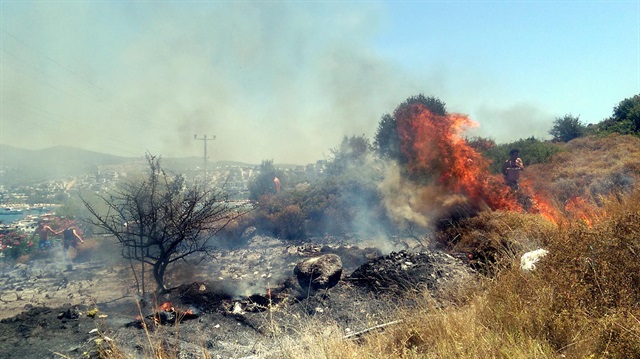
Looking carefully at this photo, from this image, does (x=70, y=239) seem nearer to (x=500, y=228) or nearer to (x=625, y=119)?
(x=500, y=228)

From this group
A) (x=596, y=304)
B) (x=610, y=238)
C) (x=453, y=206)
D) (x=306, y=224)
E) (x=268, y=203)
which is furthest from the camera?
(x=268, y=203)

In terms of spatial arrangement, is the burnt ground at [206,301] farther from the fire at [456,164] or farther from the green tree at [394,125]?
the green tree at [394,125]

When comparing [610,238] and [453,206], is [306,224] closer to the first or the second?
[453,206]

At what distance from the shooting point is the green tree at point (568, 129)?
2988cm

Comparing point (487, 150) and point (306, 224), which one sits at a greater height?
point (487, 150)

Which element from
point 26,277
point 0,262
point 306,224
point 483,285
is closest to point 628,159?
point 306,224

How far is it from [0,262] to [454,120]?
18493 millimetres

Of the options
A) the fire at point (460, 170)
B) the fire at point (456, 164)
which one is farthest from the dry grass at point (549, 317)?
the fire at point (456, 164)

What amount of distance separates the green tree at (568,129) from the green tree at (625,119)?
1.83 m

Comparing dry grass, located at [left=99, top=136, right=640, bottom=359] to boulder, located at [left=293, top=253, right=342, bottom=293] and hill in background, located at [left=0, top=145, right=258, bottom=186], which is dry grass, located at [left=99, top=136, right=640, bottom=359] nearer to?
boulder, located at [left=293, top=253, right=342, bottom=293]

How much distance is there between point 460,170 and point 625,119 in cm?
1799

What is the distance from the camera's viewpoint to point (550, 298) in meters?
→ 3.88

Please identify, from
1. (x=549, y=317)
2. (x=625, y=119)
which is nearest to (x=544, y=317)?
(x=549, y=317)

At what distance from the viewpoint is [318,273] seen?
8.91 metres
